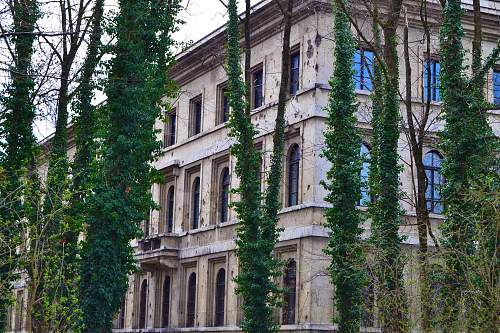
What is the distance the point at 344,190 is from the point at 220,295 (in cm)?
1158

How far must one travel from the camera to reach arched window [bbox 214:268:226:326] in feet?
118

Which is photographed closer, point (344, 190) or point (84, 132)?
point (344, 190)

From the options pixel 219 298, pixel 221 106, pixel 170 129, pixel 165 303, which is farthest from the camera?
pixel 170 129

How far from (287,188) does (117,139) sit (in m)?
9.36

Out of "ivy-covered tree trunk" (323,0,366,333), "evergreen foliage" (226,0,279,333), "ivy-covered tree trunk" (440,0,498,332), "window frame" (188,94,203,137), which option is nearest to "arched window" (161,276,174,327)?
"window frame" (188,94,203,137)

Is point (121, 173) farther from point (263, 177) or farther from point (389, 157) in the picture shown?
point (263, 177)

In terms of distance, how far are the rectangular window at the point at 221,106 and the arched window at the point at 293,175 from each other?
522 cm

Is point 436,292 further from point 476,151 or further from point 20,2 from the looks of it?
point 20,2

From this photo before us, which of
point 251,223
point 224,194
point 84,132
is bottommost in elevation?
point 251,223

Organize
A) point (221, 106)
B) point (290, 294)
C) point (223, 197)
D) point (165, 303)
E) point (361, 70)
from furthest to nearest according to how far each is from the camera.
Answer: point (165, 303), point (221, 106), point (223, 197), point (361, 70), point (290, 294)

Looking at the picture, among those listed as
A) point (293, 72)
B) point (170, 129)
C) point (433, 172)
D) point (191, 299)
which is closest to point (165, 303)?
point (191, 299)

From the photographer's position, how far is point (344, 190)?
2622 centimetres

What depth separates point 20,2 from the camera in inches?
994

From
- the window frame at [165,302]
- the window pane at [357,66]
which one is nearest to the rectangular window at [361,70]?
the window pane at [357,66]
